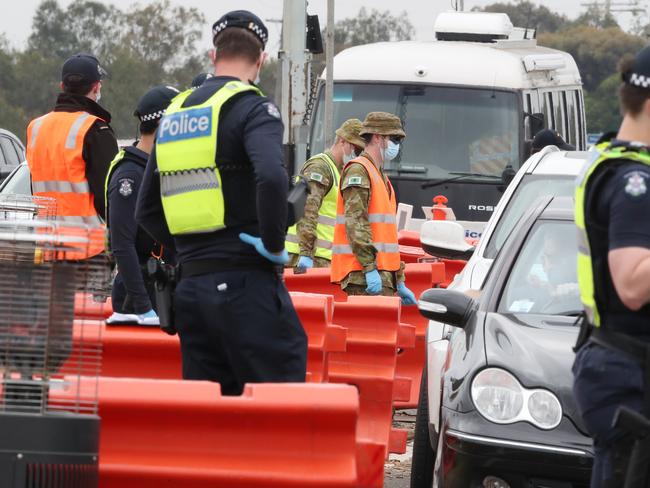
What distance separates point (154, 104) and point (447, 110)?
9507mm

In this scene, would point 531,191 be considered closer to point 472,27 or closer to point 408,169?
point 408,169

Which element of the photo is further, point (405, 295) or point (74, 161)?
point (405, 295)

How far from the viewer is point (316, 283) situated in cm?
1062

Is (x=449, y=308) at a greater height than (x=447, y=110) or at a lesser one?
greater

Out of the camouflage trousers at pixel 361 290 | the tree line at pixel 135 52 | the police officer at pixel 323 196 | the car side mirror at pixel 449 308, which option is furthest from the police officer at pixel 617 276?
the tree line at pixel 135 52

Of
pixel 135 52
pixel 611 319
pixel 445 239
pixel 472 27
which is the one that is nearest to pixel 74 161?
pixel 445 239

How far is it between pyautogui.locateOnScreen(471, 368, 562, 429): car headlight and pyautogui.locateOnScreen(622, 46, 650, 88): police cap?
1.53m

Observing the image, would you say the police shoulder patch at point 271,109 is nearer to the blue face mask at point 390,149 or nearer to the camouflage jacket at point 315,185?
the blue face mask at point 390,149

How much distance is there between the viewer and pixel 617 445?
4.68 metres

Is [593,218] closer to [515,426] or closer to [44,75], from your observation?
[515,426]

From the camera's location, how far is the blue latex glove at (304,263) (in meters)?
11.2

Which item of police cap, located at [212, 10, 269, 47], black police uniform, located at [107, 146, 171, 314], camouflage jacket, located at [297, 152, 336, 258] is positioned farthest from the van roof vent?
police cap, located at [212, 10, 269, 47]

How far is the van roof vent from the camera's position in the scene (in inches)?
826

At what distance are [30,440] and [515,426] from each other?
6.46 feet
